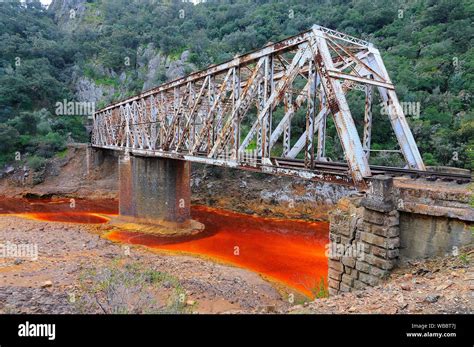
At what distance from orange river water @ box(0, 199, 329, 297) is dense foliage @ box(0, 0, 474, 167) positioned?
7894 mm

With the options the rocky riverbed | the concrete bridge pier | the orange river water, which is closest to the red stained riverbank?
the orange river water

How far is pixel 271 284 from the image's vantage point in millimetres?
12961

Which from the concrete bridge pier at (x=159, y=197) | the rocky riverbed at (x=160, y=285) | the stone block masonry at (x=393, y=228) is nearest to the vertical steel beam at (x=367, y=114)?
the stone block masonry at (x=393, y=228)

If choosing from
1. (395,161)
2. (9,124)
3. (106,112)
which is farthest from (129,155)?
(9,124)

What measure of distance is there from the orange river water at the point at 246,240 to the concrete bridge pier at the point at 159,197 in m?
1.05

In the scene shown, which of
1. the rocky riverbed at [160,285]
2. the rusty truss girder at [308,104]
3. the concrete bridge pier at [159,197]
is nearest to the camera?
the rocky riverbed at [160,285]

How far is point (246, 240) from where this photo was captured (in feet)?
65.7

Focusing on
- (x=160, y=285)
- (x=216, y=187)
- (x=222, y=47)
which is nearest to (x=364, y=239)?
(x=160, y=285)

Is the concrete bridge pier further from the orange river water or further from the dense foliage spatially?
the dense foliage

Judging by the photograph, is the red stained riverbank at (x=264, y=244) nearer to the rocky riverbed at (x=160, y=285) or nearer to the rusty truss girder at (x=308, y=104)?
the rocky riverbed at (x=160, y=285)

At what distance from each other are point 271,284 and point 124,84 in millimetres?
44940

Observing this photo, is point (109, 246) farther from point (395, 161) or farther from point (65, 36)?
point (65, 36)

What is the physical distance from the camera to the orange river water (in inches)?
601

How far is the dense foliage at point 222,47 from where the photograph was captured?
25.1m
